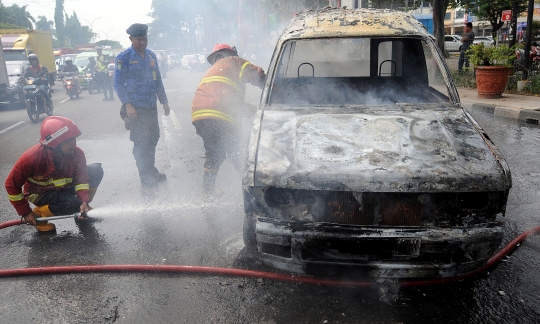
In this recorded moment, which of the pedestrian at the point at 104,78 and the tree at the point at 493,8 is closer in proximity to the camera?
the pedestrian at the point at 104,78

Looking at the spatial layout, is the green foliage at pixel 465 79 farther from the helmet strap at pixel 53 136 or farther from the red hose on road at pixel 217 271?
the helmet strap at pixel 53 136

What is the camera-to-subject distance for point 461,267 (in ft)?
8.57

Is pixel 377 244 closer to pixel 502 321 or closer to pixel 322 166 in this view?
pixel 322 166

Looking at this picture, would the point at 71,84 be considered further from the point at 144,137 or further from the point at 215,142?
the point at 215,142

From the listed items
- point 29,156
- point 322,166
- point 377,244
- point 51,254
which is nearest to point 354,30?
point 322,166

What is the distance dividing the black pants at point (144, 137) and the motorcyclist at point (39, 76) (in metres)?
7.24

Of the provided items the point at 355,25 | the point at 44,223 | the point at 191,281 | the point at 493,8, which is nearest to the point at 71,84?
the point at 44,223

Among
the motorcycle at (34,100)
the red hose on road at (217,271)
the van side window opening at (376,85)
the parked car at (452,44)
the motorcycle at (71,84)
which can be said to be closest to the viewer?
the red hose on road at (217,271)

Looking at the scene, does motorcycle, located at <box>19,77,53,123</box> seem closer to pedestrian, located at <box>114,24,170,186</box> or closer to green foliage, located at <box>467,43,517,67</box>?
pedestrian, located at <box>114,24,170,186</box>

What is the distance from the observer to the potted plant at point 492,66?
9922mm

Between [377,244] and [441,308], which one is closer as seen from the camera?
[377,244]

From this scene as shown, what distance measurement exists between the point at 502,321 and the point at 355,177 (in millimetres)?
1216

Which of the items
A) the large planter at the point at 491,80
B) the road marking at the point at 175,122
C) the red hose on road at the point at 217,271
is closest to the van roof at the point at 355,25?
the red hose on road at the point at 217,271

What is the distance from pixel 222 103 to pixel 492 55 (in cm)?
811
